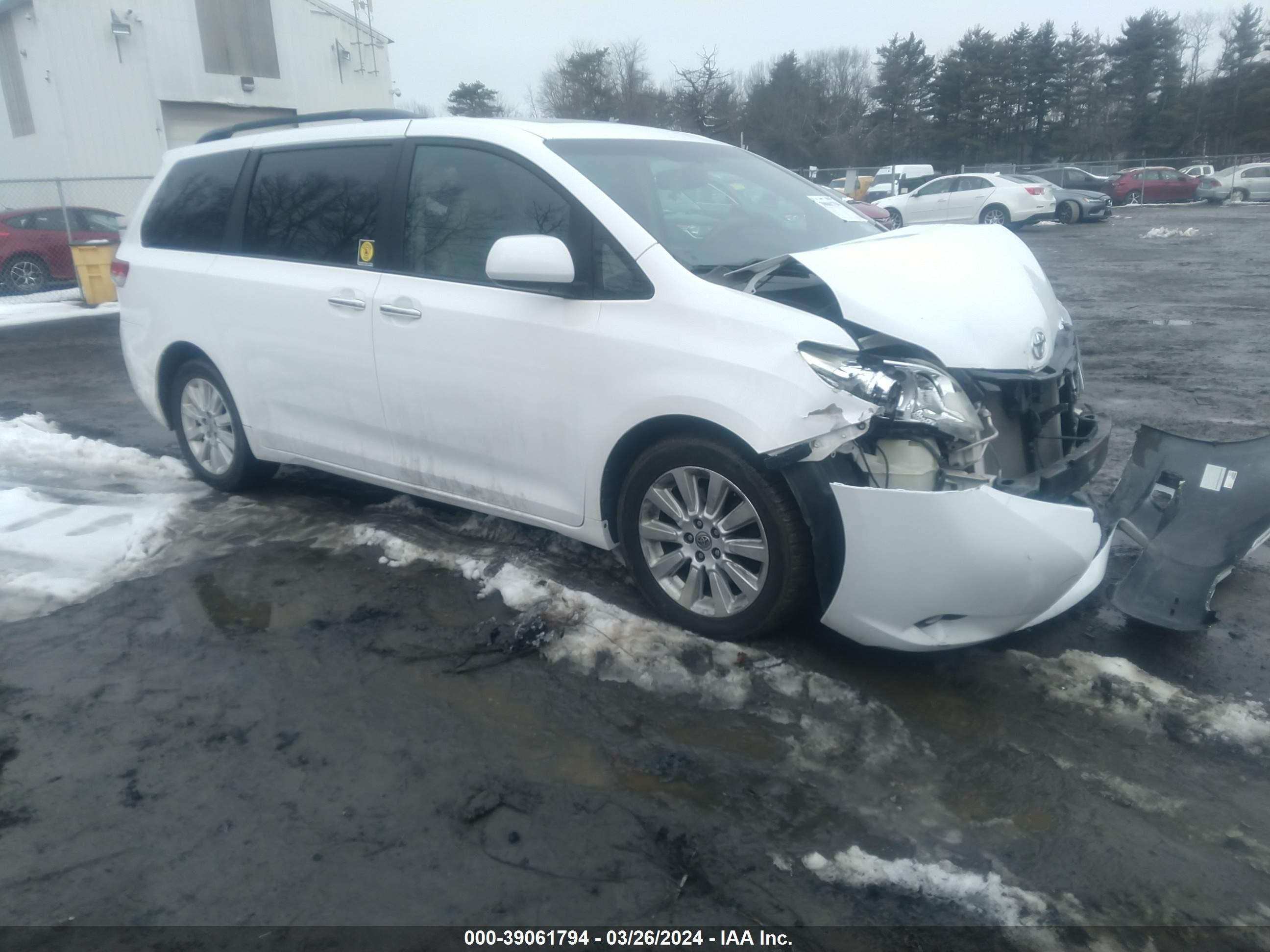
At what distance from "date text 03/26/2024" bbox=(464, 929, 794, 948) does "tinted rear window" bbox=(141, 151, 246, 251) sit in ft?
13.5

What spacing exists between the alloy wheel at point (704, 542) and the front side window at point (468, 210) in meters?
1.08

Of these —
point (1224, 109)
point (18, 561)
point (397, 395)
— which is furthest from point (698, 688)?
point (1224, 109)

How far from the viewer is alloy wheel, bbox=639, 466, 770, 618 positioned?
11.5ft

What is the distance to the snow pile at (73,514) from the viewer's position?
4.57m

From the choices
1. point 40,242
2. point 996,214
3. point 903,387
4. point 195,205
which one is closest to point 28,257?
point 40,242

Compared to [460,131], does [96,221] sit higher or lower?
lower

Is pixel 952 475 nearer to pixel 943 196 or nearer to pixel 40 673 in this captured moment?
pixel 40 673

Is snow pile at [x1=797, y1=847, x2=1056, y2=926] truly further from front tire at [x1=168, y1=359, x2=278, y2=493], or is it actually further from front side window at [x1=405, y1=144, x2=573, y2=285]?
front tire at [x1=168, y1=359, x2=278, y2=493]

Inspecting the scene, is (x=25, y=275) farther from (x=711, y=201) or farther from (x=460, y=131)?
(x=711, y=201)

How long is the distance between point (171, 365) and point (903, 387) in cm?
432

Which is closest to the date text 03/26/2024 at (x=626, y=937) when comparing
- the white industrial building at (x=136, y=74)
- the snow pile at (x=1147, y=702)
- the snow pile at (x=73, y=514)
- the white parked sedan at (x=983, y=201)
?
the snow pile at (x=1147, y=702)

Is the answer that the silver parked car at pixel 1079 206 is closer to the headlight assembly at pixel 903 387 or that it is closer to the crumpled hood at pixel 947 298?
the crumpled hood at pixel 947 298

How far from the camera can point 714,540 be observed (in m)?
3.61

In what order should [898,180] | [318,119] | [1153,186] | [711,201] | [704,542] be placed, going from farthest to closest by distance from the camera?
[898,180] → [1153,186] → [318,119] → [711,201] → [704,542]
